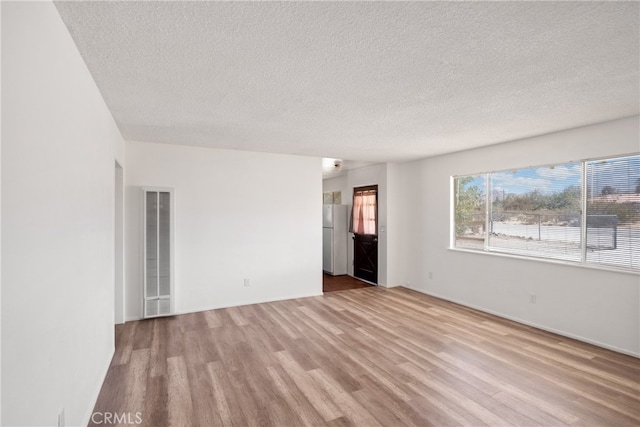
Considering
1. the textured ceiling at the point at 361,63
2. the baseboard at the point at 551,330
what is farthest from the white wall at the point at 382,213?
the textured ceiling at the point at 361,63

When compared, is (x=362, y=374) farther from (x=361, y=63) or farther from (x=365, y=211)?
(x=365, y=211)

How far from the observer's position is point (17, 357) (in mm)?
1160

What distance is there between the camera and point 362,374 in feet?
9.19

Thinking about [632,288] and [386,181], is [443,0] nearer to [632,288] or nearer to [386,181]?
[632,288]

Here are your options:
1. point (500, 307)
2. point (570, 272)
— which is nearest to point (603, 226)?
point (570, 272)

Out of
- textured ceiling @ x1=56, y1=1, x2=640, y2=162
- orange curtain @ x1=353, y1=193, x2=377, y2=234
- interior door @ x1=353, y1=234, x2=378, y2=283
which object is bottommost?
interior door @ x1=353, y1=234, x2=378, y2=283

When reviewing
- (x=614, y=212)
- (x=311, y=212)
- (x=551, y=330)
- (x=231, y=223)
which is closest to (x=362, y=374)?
(x=551, y=330)

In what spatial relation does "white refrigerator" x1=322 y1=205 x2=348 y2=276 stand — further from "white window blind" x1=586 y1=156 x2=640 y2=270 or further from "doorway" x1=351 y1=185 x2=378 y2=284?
"white window blind" x1=586 y1=156 x2=640 y2=270

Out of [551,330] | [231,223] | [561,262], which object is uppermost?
[231,223]

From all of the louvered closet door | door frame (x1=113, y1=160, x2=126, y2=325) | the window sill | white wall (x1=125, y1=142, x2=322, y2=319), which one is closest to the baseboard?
the window sill

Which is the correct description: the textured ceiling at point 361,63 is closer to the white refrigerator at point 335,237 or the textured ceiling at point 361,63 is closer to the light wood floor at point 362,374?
the light wood floor at point 362,374

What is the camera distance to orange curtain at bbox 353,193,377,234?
6.52m

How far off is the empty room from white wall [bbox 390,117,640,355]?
0.03 m

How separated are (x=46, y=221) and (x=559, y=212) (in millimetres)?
4918
